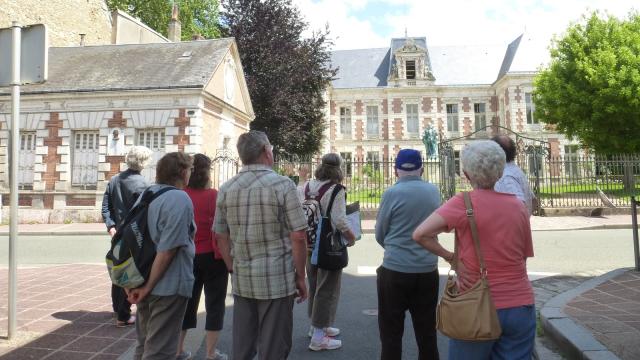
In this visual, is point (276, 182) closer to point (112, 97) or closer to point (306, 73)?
point (112, 97)

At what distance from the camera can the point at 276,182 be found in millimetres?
2826

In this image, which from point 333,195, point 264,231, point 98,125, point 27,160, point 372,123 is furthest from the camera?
point 372,123

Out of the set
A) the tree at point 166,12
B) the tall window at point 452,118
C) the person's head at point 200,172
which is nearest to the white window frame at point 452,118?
the tall window at point 452,118

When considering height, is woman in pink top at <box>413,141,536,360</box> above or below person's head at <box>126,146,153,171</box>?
below

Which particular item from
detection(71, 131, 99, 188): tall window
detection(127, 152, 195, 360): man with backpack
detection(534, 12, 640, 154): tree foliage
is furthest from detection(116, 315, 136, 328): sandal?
detection(534, 12, 640, 154): tree foliage

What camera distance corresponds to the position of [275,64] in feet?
76.8

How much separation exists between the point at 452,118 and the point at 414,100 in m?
3.88

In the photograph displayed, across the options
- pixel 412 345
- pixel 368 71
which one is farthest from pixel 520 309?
pixel 368 71

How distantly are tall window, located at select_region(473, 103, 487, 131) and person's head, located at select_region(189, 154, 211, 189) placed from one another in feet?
133

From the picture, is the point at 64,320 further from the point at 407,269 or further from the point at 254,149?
the point at 407,269

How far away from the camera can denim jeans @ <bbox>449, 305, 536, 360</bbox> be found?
7.27 feet

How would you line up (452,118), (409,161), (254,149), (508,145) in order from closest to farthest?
1. (254,149)
2. (409,161)
3. (508,145)
4. (452,118)

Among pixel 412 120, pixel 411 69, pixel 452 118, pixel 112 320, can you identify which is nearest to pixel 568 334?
pixel 112 320

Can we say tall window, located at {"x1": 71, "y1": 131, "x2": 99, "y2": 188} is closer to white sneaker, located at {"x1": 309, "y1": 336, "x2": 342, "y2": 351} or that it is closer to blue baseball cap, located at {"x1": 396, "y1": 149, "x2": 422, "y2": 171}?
white sneaker, located at {"x1": 309, "y1": 336, "x2": 342, "y2": 351}
